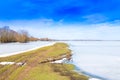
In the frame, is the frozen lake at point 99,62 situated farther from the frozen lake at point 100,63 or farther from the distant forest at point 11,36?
the distant forest at point 11,36

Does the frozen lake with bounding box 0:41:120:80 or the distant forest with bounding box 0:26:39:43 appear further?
the distant forest with bounding box 0:26:39:43

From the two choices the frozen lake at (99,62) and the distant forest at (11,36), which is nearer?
the frozen lake at (99,62)

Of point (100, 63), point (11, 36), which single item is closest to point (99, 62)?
point (100, 63)

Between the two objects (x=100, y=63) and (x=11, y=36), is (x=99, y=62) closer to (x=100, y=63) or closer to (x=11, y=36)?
(x=100, y=63)

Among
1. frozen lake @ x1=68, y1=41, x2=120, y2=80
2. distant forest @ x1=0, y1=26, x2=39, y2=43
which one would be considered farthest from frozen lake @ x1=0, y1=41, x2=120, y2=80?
distant forest @ x1=0, y1=26, x2=39, y2=43

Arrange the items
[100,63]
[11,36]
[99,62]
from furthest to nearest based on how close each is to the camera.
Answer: [11,36] < [99,62] < [100,63]

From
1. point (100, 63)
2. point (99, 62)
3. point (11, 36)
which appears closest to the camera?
point (100, 63)

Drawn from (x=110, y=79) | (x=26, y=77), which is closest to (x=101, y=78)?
(x=110, y=79)

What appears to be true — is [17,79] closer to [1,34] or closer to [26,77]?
[26,77]

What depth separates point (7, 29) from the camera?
16000 centimetres

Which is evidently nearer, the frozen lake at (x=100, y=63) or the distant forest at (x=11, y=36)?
the frozen lake at (x=100, y=63)

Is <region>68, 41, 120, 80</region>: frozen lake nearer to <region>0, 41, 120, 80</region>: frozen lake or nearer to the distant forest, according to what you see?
<region>0, 41, 120, 80</region>: frozen lake

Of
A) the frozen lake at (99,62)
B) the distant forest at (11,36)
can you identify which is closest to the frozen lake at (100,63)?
the frozen lake at (99,62)

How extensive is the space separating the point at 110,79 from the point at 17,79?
7.32 m
